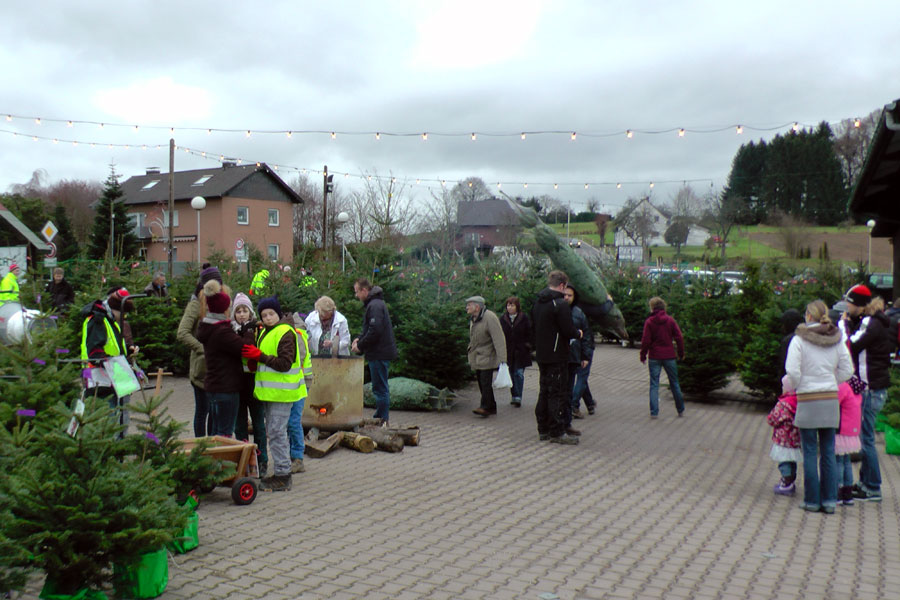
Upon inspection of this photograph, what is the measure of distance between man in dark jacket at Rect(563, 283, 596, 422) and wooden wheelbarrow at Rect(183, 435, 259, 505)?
16.1 feet

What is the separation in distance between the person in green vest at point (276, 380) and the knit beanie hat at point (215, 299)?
0.33 meters

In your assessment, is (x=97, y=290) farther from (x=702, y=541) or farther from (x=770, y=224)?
(x=770, y=224)

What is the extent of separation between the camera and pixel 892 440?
32.3ft

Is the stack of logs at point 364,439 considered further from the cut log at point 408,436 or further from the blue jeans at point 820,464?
the blue jeans at point 820,464

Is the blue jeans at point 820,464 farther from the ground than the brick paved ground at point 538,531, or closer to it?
farther from the ground

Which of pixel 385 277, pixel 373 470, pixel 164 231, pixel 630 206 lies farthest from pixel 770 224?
pixel 373 470

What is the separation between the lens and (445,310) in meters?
12.9

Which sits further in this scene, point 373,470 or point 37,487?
point 373,470

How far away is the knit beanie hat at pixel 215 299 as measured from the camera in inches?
280

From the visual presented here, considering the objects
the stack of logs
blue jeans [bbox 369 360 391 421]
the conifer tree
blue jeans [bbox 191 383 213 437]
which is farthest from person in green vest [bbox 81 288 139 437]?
the conifer tree

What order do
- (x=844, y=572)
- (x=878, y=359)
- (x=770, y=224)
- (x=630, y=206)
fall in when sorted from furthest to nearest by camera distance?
1. (x=770, y=224)
2. (x=630, y=206)
3. (x=878, y=359)
4. (x=844, y=572)

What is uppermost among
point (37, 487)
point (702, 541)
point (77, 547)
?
point (37, 487)

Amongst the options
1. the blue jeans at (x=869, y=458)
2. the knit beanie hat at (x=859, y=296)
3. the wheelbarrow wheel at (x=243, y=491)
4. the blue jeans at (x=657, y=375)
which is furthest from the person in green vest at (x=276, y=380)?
the blue jeans at (x=657, y=375)

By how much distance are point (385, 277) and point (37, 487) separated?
31.7 feet
